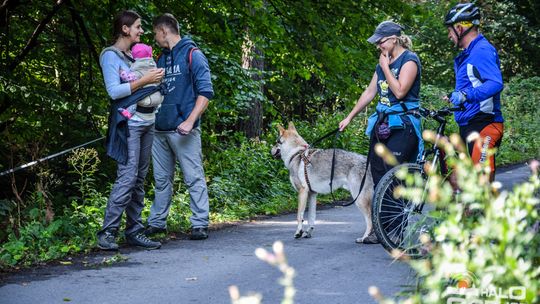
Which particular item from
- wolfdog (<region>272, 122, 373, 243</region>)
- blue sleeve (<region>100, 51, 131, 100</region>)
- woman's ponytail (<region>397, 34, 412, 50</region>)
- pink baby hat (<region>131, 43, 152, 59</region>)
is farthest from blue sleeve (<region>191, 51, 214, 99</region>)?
woman's ponytail (<region>397, 34, 412, 50</region>)

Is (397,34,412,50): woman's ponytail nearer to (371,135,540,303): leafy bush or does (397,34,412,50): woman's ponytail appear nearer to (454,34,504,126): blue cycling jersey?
(454,34,504,126): blue cycling jersey

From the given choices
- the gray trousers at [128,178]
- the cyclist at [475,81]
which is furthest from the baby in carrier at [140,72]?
the cyclist at [475,81]

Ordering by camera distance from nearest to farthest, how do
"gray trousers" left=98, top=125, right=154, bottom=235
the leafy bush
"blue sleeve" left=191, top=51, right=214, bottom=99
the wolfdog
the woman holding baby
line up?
the leafy bush
the woman holding baby
"gray trousers" left=98, top=125, right=154, bottom=235
"blue sleeve" left=191, top=51, right=214, bottom=99
the wolfdog

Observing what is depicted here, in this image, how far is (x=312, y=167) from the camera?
873cm

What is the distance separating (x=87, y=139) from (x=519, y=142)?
1796cm

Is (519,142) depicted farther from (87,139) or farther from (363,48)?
(87,139)

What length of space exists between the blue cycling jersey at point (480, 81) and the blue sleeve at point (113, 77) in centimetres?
316

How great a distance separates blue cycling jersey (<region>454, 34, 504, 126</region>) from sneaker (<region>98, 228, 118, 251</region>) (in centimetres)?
353

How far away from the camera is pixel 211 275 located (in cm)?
648

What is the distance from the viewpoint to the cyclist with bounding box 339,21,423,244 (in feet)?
24.3

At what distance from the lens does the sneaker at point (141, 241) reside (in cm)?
778

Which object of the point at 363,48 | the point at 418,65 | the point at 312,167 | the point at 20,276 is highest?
the point at 363,48

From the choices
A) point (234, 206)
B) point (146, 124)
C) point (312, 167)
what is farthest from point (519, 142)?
point (146, 124)

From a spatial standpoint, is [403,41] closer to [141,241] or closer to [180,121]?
[180,121]
